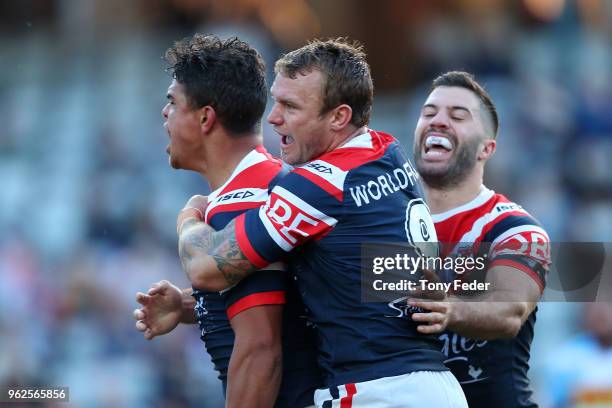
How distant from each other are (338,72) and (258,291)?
3.34 feet

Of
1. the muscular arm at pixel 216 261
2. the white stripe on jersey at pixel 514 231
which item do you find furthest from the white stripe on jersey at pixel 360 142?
the white stripe on jersey at pixel 514 231

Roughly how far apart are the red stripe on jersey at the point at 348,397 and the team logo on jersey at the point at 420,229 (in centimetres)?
65

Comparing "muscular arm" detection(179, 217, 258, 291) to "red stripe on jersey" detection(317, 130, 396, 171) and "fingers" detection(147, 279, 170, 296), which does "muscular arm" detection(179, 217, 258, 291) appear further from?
"fingers" detection(147, 279, 170, 296)

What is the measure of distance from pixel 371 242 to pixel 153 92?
1279 cm

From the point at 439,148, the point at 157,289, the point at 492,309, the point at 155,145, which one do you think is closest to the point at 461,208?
the point at 439,148

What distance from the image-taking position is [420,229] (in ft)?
16.1

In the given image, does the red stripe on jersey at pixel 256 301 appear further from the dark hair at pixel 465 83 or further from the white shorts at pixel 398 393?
the dark hair at pixel 465 83

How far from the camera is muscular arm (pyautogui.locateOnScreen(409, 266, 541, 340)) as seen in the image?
15.7 feet

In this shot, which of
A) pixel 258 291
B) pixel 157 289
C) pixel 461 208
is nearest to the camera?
pixel 258 291

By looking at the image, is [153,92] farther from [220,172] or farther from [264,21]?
[220,172]

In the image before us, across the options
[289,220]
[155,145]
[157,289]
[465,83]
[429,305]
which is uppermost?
[155,145]

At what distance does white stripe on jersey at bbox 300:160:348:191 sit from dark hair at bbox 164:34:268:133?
542mm

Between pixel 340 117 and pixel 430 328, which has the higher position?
pixel 340 117

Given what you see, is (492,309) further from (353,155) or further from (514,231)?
(353,155)
